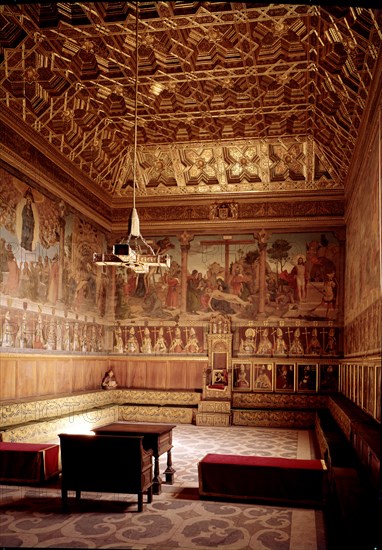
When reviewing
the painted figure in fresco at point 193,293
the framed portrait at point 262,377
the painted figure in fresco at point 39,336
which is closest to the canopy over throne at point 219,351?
the painted figure in fresco at point 193,293

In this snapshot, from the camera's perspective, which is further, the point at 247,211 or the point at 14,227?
the point at 247,211

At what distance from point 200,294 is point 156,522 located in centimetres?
1009

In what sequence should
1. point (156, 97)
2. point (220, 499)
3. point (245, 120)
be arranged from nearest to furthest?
point (220, 499) < point (156, 97) < point (245, 120)

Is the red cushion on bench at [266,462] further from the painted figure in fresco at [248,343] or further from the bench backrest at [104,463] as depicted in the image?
the painted figure in fresco at [248,343]

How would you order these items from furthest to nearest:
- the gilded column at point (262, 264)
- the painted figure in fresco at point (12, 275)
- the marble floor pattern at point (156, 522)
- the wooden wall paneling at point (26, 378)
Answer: the gilded column at point (262, 264), the wooden wall paneling at point (26, 378), the painted figure in fresco at point (12, 275), the marble floor pattern at point (156, 522)

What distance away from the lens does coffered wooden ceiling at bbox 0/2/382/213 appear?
29.9 feet

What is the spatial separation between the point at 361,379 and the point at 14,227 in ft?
24.1

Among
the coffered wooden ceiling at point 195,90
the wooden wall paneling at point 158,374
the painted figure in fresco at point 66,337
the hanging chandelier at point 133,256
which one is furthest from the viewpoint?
the wooden wall paneling at point 158,374

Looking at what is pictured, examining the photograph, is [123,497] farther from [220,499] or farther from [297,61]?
[297,61]

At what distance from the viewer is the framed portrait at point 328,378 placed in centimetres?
1483

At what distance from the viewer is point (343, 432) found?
9.39m

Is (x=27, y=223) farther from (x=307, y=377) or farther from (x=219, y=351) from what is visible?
(x=307, y=377)

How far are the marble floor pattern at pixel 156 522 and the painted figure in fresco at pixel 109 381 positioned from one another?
7462 millimetres

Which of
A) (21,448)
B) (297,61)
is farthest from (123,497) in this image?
(297,61)
